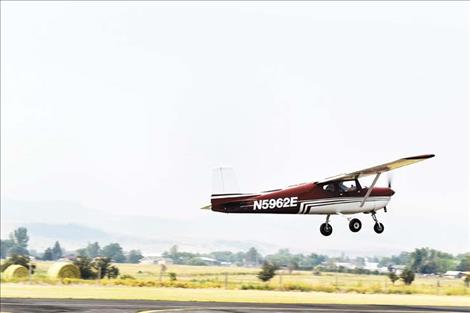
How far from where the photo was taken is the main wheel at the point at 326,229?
169 ft

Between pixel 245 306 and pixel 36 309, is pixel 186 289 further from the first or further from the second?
pixel 36 309

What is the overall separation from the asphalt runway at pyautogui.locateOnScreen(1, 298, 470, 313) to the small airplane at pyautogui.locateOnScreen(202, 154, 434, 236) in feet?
134

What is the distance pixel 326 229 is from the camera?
52.3 m

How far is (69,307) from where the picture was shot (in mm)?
100500

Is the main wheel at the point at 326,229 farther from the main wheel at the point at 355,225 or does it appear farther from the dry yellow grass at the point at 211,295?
the dry yellow grass at the point at 211,295

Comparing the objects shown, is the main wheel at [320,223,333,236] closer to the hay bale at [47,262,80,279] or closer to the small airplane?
the small airplane

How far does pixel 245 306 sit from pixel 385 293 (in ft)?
164

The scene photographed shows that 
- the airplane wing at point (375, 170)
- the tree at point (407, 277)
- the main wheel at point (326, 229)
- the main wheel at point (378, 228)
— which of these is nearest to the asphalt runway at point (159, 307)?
the airplane wing at point (375, 170)

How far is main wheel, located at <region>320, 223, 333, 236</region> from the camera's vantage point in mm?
51494

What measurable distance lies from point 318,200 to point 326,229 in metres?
4.68

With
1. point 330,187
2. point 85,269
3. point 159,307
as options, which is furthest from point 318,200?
point 85,269

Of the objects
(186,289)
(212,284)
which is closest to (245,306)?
(186,289)

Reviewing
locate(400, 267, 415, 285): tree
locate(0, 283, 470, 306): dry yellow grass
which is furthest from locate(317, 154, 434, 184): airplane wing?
locate(400, 267, 415, 285): tree

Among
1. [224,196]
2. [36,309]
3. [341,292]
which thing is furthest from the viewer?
[341,292]
